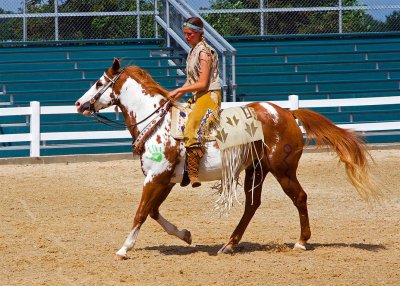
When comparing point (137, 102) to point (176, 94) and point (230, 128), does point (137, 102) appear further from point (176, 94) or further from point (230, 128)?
point (230, 128)

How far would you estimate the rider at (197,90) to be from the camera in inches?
327

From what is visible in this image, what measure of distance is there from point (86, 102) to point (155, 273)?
2.01 metres

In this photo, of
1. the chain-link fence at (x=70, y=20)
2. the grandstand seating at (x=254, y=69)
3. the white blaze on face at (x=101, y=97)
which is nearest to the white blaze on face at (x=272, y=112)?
the white blaze on face at (x=101, y=97)

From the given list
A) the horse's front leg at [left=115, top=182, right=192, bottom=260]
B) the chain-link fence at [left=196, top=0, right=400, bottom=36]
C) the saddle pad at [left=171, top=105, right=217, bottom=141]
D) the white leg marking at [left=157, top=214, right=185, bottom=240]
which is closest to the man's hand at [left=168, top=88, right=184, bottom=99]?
the saddle pad at [left=171, top=105, right=217, bottom=141]

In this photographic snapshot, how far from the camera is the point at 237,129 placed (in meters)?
8.48

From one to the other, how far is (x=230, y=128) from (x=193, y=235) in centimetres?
166

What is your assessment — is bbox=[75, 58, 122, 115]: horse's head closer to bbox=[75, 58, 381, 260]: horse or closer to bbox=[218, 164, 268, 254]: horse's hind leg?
bbox=[75, 58, 381, 260]: horse

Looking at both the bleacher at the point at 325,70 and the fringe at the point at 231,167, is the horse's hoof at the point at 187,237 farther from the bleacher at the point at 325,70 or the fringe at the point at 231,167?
the bleacher at the point at 325,70

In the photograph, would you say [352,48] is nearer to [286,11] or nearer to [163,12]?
[286,11]

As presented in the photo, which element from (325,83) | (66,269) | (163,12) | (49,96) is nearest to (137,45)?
(163,12)

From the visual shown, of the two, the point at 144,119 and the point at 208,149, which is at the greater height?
the point at 144,119

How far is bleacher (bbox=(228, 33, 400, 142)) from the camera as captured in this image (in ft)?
65.7

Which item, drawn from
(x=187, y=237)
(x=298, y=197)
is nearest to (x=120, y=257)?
(x=187, y=237)

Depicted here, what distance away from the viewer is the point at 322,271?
7.60 m
